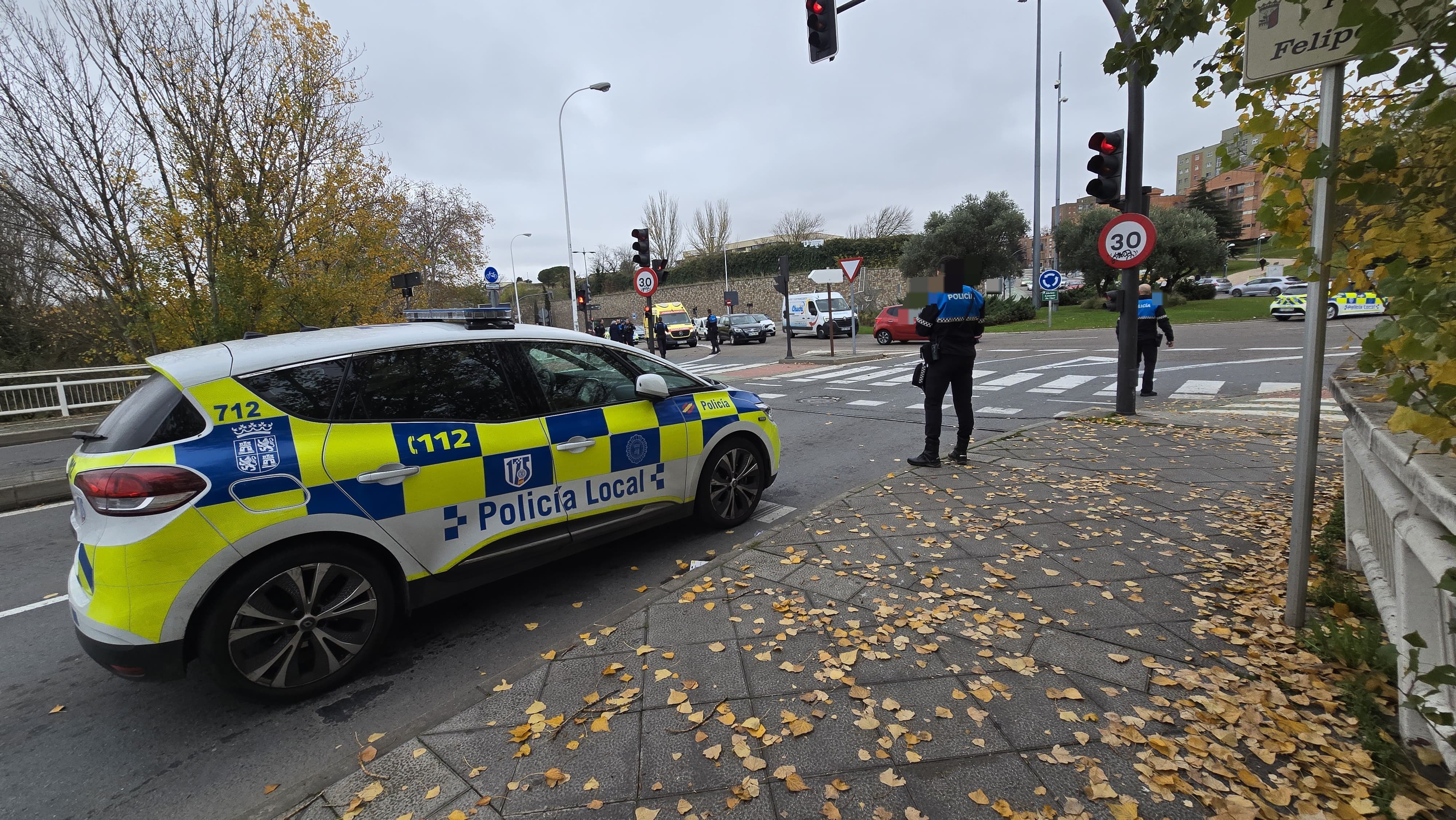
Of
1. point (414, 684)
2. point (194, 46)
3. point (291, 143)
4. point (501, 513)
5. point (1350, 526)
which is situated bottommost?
point (414, 684)

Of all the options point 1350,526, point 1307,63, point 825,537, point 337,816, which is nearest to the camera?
point 337,816

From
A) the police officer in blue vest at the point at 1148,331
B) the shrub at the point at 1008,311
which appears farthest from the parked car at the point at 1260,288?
the police officer in blue vest at the point at 1148,331

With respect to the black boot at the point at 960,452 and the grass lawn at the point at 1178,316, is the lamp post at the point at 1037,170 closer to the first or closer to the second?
the grass lawn at the point at 1178,316

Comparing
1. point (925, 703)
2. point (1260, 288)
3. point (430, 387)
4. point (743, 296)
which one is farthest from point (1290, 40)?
point (743, 296)

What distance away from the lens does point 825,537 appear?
439 centimetres

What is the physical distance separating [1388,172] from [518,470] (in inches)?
139

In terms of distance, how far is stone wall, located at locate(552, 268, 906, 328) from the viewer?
1953 inches

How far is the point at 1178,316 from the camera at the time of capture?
30.1 metres

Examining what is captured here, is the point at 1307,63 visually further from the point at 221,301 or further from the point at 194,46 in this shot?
the point at 194,46

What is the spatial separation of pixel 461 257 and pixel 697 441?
112 feet

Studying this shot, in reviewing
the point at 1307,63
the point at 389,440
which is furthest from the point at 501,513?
the point at 1307,63

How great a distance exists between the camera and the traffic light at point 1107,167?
313 inches

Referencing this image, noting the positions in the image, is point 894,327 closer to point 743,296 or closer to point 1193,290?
point 1193,290

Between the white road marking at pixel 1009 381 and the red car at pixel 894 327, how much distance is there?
10.5 meters
